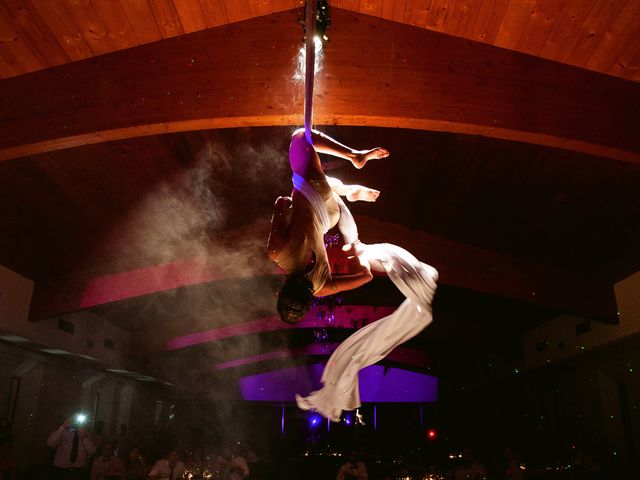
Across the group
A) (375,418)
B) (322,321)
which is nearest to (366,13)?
(322,321)

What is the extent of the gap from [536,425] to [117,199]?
8868 millimetres

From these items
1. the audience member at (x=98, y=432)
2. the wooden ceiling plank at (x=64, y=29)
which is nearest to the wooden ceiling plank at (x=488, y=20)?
the wooden ceiling plank at (x=64, y=29)

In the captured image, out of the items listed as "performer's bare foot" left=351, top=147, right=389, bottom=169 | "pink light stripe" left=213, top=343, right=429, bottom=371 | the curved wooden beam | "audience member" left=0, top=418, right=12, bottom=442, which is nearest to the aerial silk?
"performer's bare foot" left=351, top=147, right=389, bottom=169

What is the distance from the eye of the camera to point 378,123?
3.85 meters

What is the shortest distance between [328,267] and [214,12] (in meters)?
2.18

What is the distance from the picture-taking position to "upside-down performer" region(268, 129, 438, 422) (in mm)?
2311

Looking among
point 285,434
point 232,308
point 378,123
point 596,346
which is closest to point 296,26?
point 378,123

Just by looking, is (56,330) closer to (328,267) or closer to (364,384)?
(328,267)

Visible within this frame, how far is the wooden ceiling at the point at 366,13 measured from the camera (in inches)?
124

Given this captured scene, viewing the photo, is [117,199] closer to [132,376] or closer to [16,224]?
[16,224]

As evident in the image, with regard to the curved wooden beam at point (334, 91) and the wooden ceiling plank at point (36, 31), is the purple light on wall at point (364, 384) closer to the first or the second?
the curved wooden beam at point (334, 91)

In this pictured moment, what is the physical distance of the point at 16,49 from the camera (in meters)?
3.46

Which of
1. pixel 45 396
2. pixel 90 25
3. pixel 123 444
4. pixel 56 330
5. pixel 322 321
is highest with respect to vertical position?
pixel 90 25

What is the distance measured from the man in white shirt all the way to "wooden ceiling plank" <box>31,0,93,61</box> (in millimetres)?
6552
